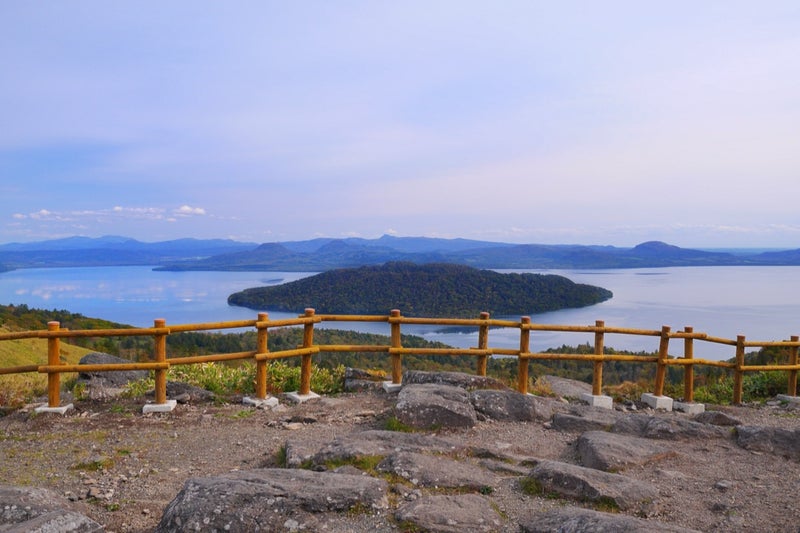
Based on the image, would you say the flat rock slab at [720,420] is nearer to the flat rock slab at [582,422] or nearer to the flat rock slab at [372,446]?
the flat rock slab at [582,422]

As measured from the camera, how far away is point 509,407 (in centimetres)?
→ 705

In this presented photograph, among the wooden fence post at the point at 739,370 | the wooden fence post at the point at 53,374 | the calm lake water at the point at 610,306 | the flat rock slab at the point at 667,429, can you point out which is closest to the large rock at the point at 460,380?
the flat rock slab at the point at 667,429

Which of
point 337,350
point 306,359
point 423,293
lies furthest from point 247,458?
point 423,293

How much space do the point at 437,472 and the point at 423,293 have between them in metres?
63.2

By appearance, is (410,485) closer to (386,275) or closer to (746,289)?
(386,275)

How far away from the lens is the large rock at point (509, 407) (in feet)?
22.8

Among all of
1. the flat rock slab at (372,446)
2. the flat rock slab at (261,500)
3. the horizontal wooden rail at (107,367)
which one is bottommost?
the flat rock slab at (372,446)

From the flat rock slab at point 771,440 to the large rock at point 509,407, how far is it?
2150mm

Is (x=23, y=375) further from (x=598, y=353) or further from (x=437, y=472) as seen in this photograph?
(x=598, y=353)

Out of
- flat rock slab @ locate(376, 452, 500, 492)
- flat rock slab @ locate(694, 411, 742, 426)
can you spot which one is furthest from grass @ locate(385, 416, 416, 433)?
flat rock slab @ locate(694, 411, 742, 426)

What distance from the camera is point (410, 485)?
4.24 metres

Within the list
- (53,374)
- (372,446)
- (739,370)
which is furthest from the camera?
(739,370)

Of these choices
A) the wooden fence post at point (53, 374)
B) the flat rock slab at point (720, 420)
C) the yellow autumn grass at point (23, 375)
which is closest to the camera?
the wooden fence post at point (53, 374)

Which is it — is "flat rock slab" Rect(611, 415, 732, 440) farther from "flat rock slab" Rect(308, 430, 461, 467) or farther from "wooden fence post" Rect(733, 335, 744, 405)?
"wooden fence post" Rect(733, 335, 744, 405)
